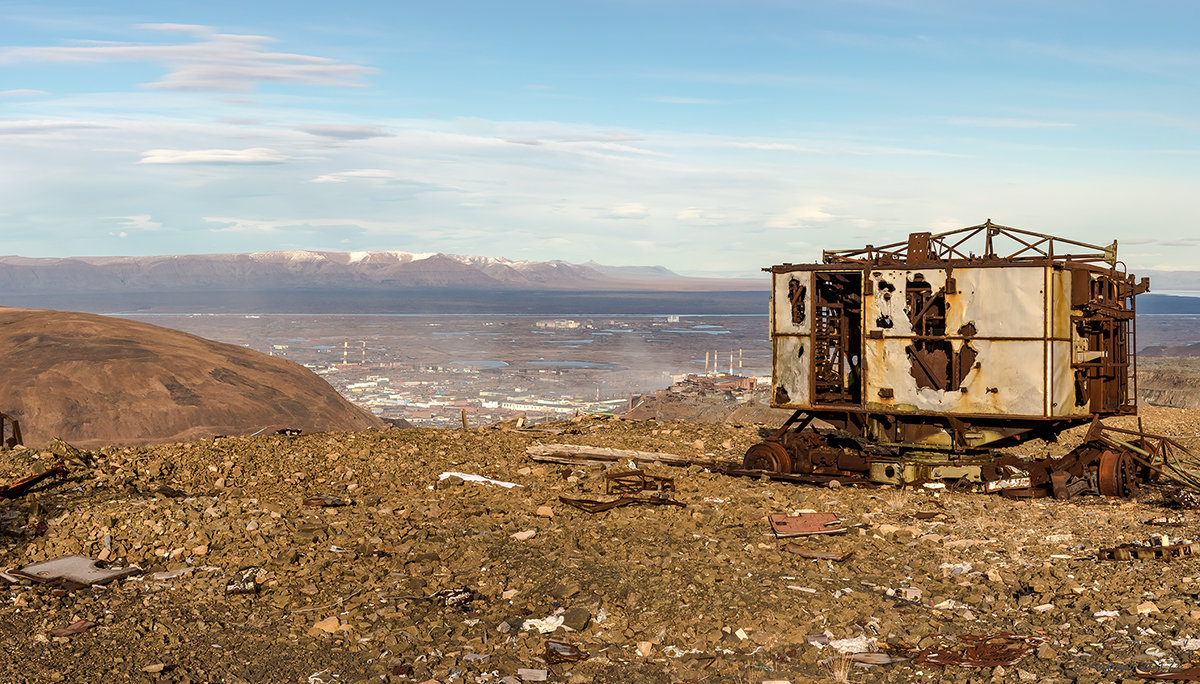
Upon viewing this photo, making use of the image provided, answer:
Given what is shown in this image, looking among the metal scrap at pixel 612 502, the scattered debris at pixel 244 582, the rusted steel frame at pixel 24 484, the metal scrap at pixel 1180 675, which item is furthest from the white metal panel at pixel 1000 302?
the rusted steel frame at pixel 24 484

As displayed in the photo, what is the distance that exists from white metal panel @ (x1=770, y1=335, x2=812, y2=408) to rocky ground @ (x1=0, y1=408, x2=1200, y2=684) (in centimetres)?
238

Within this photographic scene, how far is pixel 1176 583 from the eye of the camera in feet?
30.3

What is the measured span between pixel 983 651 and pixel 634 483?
24.2ft

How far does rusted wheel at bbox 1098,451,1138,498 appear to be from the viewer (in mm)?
14141

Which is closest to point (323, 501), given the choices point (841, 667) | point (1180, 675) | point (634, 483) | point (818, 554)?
point (634, 483)

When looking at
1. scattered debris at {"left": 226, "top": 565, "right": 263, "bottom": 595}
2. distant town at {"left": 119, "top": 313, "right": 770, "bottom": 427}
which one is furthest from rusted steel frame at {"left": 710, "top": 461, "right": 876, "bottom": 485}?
distant town at {"left": 119, "top": 313, "right": 770, "bottom": 427}

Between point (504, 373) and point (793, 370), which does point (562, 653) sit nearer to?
point (793, 370)

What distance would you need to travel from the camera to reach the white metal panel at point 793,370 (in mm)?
17016

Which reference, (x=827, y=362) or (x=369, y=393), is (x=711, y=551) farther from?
(x=369, y=393)

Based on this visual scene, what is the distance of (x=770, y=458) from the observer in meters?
16.0

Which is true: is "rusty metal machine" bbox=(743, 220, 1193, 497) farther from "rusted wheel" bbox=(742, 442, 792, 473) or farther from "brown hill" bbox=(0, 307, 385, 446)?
"brown hill" bbox=(0, 307, 385, 446)

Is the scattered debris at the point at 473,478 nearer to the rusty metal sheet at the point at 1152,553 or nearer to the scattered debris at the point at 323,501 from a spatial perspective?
the scattered debris at the point at 323,501

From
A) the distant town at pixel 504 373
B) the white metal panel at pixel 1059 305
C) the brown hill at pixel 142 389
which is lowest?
the distant town at pixel 504 373

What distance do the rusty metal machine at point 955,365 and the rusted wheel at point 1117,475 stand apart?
0.06ft
